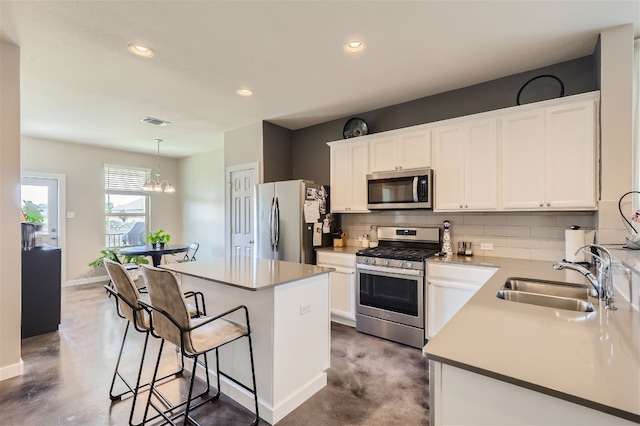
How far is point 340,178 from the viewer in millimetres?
3984

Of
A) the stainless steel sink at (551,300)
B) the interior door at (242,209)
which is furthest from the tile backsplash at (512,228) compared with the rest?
the interior door at (242,209)

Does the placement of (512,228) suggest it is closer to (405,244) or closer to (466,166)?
(466,166)

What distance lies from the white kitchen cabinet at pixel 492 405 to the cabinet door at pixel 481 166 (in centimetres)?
236

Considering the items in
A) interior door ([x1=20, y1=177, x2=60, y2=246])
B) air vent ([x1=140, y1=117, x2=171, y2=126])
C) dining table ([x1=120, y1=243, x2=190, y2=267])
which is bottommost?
dining table ([x1=120, y1=243, x2=190, y2=267])

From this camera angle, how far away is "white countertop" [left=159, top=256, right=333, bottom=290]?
6.28 ft

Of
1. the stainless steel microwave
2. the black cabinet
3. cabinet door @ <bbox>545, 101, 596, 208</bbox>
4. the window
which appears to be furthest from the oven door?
the window

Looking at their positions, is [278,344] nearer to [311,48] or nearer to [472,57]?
[311,48]

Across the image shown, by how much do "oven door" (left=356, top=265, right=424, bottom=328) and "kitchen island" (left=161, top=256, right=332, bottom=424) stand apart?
1.05 m

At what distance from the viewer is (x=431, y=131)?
A: 3.26m

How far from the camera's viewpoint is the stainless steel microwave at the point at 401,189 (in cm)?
322

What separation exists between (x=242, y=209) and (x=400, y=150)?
2611mm

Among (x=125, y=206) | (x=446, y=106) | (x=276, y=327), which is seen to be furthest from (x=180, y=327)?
(x=125, y=206)

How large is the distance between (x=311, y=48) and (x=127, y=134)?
4.16 metres

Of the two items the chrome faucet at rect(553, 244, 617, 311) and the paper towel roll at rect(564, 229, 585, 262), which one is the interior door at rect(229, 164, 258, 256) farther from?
the chrome faucet at rect(553, 244, 617, 311)
